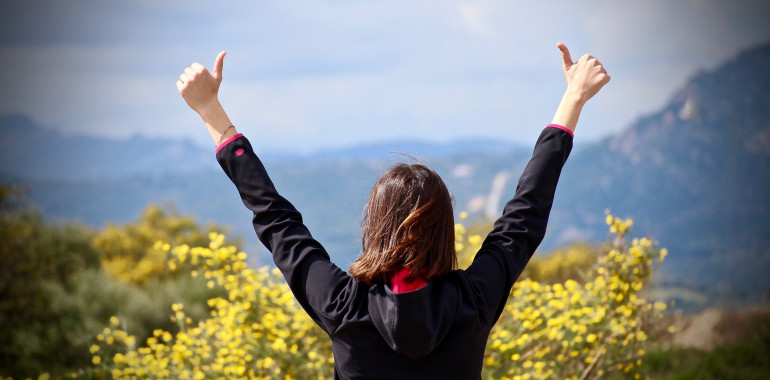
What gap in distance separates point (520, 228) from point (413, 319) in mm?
283

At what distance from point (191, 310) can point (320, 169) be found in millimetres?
13622

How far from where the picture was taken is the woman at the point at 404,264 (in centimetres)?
108

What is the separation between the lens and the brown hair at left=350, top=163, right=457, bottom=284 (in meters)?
1.12

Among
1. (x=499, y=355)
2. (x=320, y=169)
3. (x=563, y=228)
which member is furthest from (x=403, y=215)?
(x=320, y=169)

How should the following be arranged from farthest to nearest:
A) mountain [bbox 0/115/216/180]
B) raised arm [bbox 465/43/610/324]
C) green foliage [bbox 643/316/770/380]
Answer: mountain [bbox 0/115/216/180] → green foliage [bbox 643/316/770/380] → raised arm [bbox 465/43/610/324]

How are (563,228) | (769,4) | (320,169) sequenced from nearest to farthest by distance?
(769,4)
(563,228)
(320,169)

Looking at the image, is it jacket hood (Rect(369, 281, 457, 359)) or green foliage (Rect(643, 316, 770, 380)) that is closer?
jacket hood (Rect(369, 281, 457, 359))

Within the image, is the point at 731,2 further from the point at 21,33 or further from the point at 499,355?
the point at 21,33

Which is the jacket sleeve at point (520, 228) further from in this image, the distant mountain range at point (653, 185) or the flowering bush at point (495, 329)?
the distant mountain range at point (653, 185)

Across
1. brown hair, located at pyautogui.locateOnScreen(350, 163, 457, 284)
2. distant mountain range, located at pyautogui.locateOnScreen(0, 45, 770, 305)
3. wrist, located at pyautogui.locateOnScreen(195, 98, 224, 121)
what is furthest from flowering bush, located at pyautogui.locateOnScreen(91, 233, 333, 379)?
distant mountain range, located at pyautogui.locateOnScreen(0, 45, 770, 305)

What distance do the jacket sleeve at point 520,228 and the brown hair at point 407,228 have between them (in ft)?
0.21

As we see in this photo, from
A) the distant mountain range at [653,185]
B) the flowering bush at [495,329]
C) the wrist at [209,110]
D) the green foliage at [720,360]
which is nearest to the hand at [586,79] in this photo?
the wrist at [209,110]

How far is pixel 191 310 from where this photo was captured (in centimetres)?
570

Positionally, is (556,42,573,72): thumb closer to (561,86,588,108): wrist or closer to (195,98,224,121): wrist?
(561,86,588,108): wrist
